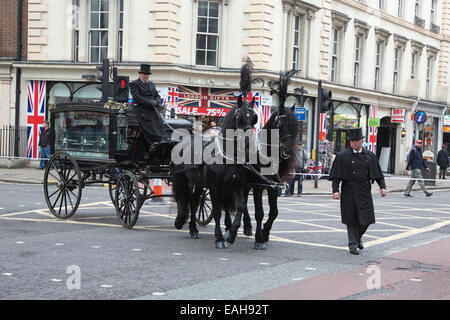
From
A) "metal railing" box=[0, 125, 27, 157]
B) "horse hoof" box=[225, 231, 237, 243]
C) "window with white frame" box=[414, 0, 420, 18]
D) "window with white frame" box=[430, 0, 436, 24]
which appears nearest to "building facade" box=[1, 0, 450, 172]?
"metal railing" box=[0, 125, 27, 157]

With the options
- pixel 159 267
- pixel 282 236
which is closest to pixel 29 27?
pixel 282 236

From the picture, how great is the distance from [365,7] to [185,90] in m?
11.9

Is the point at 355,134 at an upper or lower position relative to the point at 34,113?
lower

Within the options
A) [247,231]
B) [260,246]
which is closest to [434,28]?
[247,231]

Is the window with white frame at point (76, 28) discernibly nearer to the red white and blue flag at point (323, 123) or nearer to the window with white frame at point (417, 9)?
the red white and blue flag at point (323, 123)

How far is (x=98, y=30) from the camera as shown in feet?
81.3

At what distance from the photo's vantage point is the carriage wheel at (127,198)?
10516 mm

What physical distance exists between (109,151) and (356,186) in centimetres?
442

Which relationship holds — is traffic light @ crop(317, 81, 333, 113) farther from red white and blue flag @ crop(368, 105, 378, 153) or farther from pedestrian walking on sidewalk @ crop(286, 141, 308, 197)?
red white and blue flag @ crop(368, 105, 378, 153)

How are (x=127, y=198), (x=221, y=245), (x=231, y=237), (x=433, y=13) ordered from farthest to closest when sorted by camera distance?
(x=433, y=13)
(x=127, y=198)
(x=221, y=245)
(x=231, y=237)

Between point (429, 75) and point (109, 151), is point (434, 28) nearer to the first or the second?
point (429, 75)

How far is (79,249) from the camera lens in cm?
874

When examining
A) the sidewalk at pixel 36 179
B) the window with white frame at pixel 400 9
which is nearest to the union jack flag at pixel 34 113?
the sidewalk at pixel 36 179
